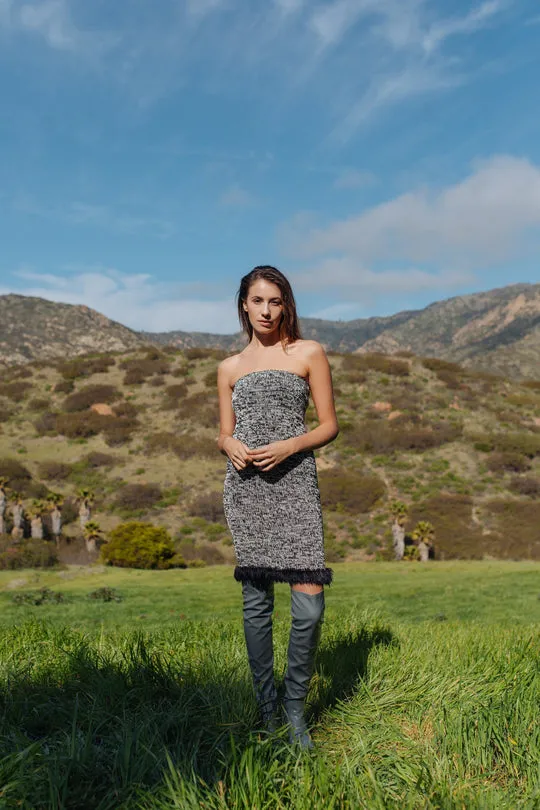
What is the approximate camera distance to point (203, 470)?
39375 millimetres

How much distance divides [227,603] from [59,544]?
20679 mm

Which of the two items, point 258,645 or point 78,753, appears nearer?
point 78,753

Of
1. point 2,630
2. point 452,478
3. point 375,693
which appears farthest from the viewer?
point 452,478

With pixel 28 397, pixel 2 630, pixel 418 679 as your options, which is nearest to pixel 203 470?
pixel 28 397

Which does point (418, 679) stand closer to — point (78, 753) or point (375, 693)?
point (375, 693)

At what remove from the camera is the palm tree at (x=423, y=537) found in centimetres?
3002

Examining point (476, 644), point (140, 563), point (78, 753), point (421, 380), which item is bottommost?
point (140, 563)

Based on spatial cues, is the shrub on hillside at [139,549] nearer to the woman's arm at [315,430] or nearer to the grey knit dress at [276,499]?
the grey knit dress at [276,499]

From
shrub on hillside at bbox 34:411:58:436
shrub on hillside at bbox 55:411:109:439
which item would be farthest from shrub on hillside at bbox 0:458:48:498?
shrub on hillside at bbox 34:411:58:436

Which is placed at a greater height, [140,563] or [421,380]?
[421,380]

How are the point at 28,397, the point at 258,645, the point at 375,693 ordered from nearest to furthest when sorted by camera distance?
1. the point at 258,645
2. the point at 375,693
3. the point at 28,397

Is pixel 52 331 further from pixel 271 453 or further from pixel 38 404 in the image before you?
pixel 271 453

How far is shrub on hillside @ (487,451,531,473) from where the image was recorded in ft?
131

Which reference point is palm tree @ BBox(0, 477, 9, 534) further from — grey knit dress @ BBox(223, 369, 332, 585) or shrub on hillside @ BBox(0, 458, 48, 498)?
grey knit dress @ BBox(223, 369, 332, 585)
